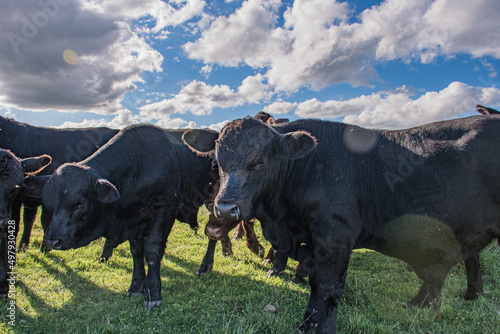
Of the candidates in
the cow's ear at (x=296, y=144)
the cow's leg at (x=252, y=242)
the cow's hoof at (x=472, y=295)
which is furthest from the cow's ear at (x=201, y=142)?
the cow's hoof at (x=472, y=295)

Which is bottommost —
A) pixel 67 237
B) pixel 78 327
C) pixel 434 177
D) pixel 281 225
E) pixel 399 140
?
pixel 78 327

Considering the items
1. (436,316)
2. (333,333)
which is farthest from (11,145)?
(436,316)

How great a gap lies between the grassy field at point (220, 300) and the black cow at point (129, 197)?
548 millimetres

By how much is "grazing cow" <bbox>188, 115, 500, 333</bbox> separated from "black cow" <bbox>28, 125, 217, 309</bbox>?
63.7 inches

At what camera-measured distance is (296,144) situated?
412 cm

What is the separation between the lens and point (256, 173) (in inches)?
158

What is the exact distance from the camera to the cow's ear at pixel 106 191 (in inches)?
176

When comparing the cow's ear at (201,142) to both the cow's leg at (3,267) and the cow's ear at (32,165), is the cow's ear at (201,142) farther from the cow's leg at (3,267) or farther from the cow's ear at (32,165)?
the cow's leg at (3,267)

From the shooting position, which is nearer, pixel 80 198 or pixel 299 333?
pixel 299 333

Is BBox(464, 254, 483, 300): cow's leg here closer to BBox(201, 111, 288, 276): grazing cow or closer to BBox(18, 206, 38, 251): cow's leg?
BBox(201, 111, 288, 276): grazing cow

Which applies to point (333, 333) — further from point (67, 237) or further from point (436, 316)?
point (67, 237)

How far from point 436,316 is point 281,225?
2485mm

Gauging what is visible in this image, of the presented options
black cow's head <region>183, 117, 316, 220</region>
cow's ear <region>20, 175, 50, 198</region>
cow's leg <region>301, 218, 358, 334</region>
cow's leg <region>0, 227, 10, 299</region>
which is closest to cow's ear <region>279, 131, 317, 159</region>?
black cow's head <region>183, 117, 316, 220</region>

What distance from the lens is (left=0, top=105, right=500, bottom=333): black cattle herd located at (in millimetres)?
4047
